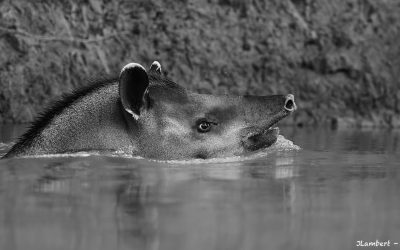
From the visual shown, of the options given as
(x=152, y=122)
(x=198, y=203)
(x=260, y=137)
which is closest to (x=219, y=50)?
(x=260, y=137)

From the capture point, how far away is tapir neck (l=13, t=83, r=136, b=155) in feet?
21.2

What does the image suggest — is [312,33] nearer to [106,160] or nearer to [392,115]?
[392,115]

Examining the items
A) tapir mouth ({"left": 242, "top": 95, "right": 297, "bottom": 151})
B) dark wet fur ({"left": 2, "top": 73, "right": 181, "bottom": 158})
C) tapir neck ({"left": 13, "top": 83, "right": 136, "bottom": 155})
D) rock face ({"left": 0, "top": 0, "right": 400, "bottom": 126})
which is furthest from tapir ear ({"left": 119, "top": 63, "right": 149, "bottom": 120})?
rock face ({"left": 0, "top": 0, "right": 400, "bottom": 126})

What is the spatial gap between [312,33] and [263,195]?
774 centimetres

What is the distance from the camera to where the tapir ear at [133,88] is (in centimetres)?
627

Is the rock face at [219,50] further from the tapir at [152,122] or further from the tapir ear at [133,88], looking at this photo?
the tapir ear at [133,88]

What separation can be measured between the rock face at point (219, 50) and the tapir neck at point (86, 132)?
180 inches

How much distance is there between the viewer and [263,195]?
4750mm

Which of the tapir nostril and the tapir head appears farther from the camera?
the tapir nostril

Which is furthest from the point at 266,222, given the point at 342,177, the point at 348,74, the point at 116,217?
the point at 348,74

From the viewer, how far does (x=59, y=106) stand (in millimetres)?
6691

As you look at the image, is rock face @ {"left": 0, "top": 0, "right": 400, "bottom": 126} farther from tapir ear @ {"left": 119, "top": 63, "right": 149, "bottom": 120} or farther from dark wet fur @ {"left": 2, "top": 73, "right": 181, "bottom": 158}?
tapir ear @ {"left": 119, "top": 63, "right": 149, "bottom": 120}
